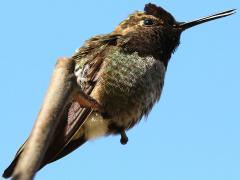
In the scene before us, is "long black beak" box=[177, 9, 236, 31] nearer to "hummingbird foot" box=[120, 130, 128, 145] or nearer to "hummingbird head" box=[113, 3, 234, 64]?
"hummingbird head" box=[113, 3, 234, 64]

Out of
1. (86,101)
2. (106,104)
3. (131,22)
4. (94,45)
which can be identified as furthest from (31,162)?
(131,22)

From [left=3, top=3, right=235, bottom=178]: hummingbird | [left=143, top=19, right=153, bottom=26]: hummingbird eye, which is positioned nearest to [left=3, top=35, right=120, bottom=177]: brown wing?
[left=3, top=3, right=235, bottom=178]: hummingbird

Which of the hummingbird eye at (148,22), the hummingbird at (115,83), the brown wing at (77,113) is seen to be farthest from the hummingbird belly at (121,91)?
the hummingbird eye at (148,22)

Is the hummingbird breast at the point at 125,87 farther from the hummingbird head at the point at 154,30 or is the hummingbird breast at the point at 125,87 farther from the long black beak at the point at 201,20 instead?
the long black beak at the point at 201,20

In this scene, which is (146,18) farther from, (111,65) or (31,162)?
(31,162)

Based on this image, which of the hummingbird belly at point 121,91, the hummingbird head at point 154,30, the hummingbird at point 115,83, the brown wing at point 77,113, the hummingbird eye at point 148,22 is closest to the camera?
the brown wing at point 77,113
